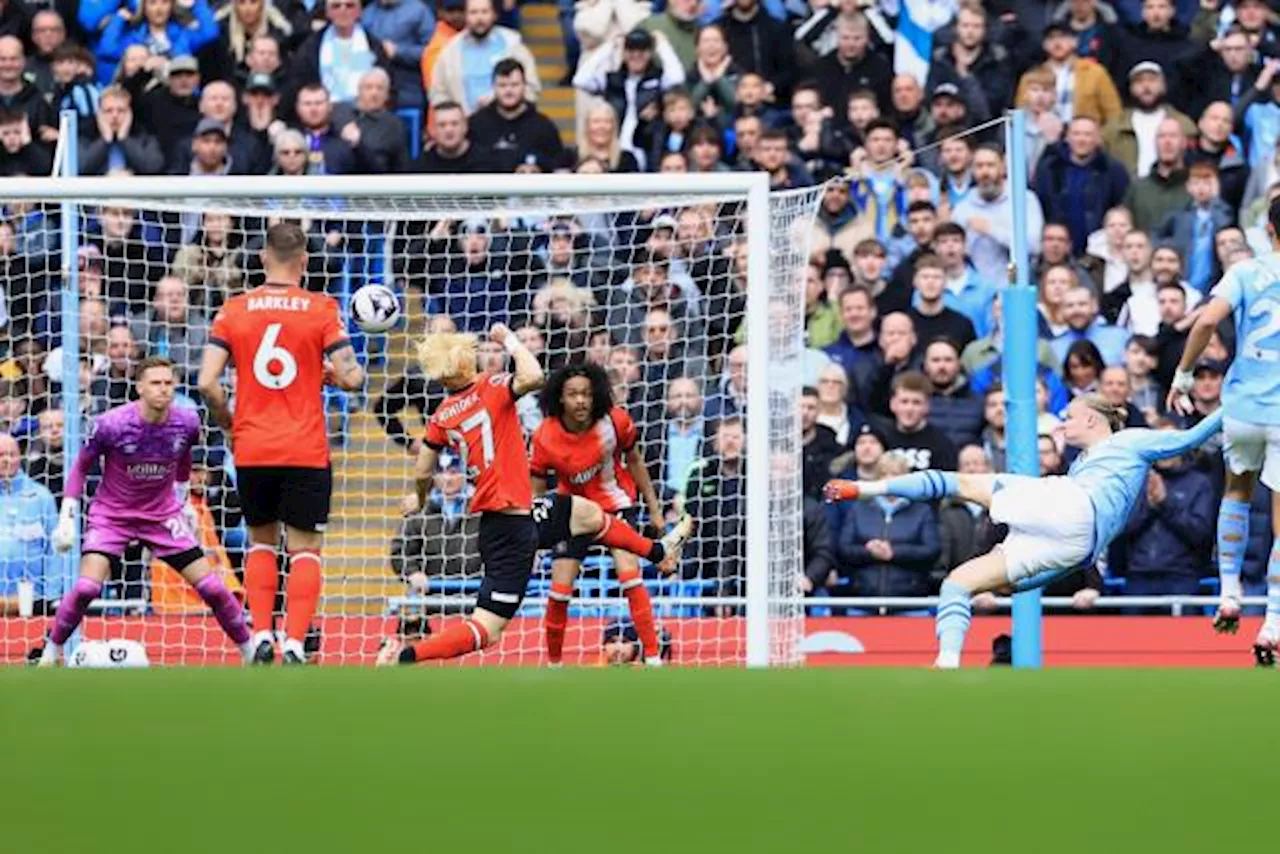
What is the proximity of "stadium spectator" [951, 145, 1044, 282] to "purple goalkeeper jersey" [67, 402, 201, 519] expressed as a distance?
196 inches

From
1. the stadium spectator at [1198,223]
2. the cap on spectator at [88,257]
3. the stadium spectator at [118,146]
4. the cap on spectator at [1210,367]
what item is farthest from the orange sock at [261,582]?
the stadium spectator at [1198,223]

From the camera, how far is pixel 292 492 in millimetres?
11109

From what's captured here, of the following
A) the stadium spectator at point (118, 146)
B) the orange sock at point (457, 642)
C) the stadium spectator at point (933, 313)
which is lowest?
the orange sock at point (457, 642)

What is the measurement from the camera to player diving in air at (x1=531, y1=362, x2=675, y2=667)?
1204 centimetres

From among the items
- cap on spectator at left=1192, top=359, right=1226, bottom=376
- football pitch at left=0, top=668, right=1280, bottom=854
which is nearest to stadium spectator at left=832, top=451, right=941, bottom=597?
cap on spectator at left=1192, top=359, right=1226, bottom=376

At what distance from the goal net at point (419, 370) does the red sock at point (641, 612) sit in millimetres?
240

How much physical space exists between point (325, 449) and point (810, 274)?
4252mm

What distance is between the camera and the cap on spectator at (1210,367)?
14.1 m

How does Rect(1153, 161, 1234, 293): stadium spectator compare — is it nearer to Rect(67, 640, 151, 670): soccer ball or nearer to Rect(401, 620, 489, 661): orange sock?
Rect(401, 620, 489, 661): orange sock

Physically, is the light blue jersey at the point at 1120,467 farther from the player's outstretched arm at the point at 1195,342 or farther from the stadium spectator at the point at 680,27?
the stadium spectator at the point at 680,27

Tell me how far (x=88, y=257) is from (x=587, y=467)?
274cm

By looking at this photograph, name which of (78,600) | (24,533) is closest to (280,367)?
(78,600)

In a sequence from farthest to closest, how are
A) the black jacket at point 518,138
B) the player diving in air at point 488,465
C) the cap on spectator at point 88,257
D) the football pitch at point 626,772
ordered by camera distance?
the black jacket at point 518,138 → the cap on spectator at point 88,257 → the player diving in air at point 488,465 → the football pitch at point 626,772

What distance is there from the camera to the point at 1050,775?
4.13 m
